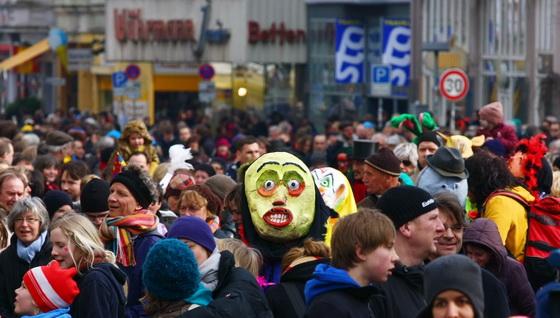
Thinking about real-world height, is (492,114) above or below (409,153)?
above

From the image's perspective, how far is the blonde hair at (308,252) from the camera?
8656mm

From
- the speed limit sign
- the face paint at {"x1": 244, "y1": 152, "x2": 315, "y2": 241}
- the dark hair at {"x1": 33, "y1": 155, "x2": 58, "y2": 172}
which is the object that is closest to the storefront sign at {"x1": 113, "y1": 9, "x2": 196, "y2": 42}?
the speed limit sign

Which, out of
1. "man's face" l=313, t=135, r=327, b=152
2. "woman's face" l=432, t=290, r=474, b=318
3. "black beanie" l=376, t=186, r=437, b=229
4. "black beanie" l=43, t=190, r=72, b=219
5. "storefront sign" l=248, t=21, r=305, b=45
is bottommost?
"man's face" l=313, t=135, r=327, b=152

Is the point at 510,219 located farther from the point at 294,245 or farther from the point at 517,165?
the point at 294,245

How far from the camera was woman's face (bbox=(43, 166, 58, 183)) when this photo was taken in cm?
1672

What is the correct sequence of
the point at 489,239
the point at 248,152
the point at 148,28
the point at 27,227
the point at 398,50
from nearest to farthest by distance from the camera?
the point at 489,239
the point at 27,227
the point at 248,152
the point at 398,50
the point at 148,28

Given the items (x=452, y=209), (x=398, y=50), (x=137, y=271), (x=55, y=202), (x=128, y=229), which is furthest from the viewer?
(x=398, y=50)

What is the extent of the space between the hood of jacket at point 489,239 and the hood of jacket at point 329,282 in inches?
74.3

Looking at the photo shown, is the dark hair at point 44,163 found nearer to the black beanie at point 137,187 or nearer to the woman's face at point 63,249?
the black beanie at point 137,187

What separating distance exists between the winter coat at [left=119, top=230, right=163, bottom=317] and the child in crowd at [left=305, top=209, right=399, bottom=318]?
2044mm

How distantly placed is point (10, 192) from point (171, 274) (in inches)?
220

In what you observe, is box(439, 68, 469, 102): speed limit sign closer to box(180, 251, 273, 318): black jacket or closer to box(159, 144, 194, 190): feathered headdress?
box(159, 144, 194, 190): feathered headdress

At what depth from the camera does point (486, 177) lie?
11203mm

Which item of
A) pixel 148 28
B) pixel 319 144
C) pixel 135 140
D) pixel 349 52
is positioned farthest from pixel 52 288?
pixel 349 52
